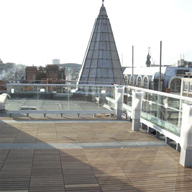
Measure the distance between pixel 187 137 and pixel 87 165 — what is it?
2164 mm

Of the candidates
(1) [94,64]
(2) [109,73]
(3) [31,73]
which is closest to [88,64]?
(1) [94,64]

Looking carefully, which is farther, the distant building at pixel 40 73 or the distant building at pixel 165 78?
the distant building at pixel 165 78

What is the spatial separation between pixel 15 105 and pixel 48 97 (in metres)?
1.37

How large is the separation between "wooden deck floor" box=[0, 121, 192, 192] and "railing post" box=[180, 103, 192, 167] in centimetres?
23

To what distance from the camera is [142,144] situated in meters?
7.19

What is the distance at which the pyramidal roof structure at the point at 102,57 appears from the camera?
26250mm

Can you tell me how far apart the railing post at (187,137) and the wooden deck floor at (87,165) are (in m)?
0.23

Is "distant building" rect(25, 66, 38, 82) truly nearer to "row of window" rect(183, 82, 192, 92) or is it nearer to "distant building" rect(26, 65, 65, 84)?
"distant building" rect(26, 65, 65, 84)

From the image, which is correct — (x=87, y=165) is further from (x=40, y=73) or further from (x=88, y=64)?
(x=40, y=73)

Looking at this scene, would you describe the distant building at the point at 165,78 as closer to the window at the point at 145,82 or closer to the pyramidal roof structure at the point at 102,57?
the window at the point at 145,82

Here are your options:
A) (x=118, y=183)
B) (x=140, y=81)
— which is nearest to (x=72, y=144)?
(x=118, y=183)

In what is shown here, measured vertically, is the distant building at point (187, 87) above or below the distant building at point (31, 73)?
below

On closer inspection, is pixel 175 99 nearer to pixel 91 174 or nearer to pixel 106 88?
pixel 91 174

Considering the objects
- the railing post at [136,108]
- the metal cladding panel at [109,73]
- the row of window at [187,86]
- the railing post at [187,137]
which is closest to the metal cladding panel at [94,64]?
the metal cladding panel at [109,73]
